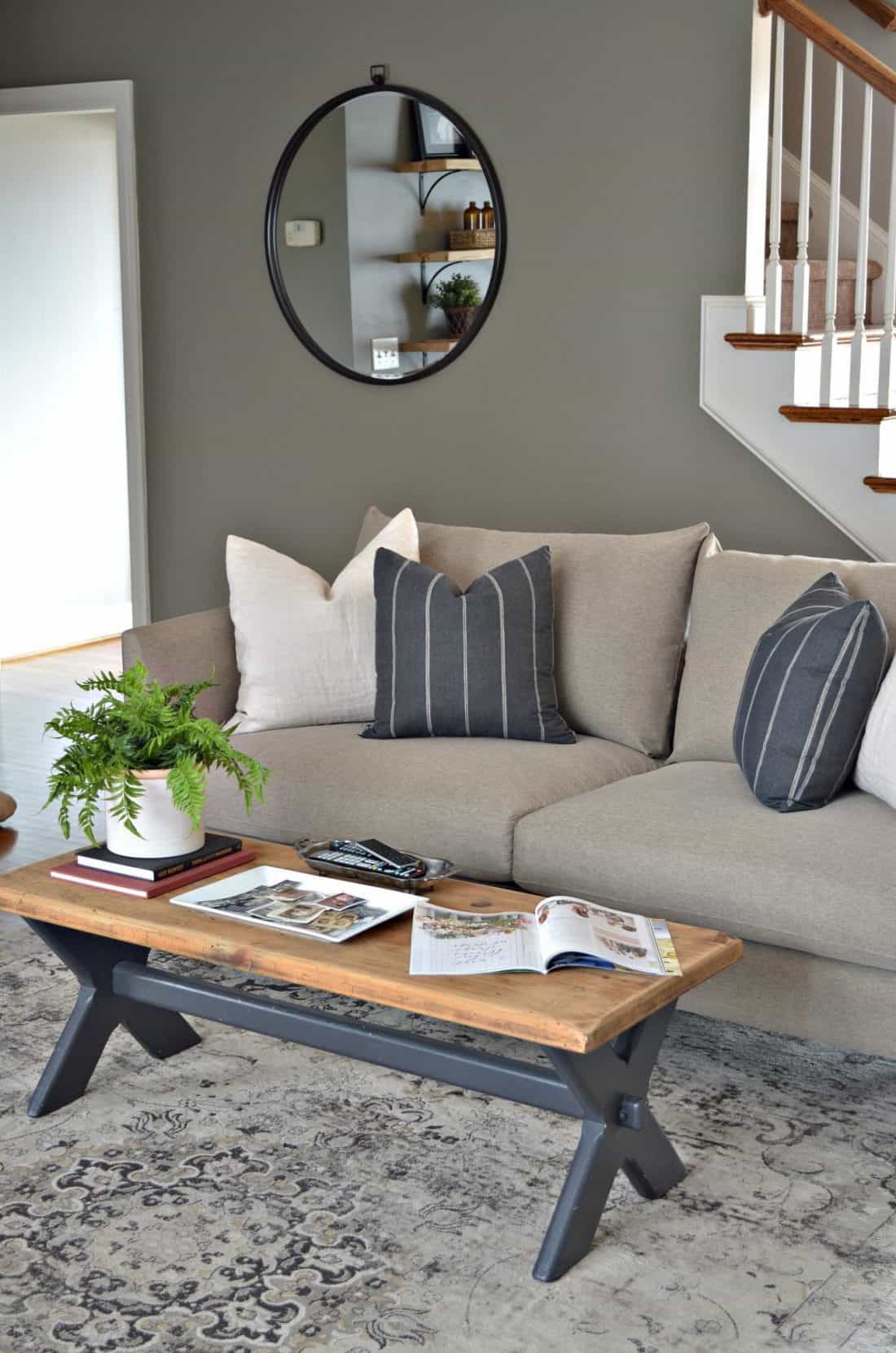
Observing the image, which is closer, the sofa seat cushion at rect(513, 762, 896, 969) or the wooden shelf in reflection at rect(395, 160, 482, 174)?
the sofa seat cushion at rect(513, 762, 896, 969)

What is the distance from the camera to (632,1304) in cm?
199

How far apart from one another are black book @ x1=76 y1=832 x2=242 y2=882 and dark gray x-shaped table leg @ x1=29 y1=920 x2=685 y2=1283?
0.13m

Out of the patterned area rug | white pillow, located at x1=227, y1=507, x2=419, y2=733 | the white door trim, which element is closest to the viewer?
the patterned area rug

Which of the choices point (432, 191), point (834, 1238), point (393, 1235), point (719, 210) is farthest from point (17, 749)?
point (834, 1238)

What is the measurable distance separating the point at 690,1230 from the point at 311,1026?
654mm

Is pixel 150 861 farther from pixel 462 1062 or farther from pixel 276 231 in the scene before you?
pixel 276 231

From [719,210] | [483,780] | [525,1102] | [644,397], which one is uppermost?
[719,210]

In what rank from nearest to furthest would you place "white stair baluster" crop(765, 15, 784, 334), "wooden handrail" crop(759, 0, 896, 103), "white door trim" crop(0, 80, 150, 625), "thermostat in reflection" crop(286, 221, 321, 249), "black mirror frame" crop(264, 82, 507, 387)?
1. "wooden handrail" crop(759, 0, 896, 103)
2. "white stair baluster" crop(765, 15, 784, 334)
3. "black mirror frame" crop(264, 82, 507, 387)
4. "thermostat in reflection" crop(286, 221, 321, 249)
5. "white door trim" crop(0, 80, 150, 625)

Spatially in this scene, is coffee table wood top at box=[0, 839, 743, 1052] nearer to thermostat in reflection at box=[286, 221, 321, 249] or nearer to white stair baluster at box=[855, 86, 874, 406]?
white stair baluster at box=[855, 86, 874, 406]

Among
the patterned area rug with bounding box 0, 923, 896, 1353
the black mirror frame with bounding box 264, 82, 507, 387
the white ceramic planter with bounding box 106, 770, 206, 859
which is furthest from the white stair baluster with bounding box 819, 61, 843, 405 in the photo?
the white ceramic planter with bounding box 106, 770, 206, 859

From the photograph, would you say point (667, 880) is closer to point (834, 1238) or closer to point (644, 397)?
point (834, 1238)

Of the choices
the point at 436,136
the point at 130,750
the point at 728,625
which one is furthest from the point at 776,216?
the point at 130,750

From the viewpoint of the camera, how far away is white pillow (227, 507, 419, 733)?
355 centimetres

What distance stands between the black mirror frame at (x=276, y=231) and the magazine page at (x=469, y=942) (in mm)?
2631
